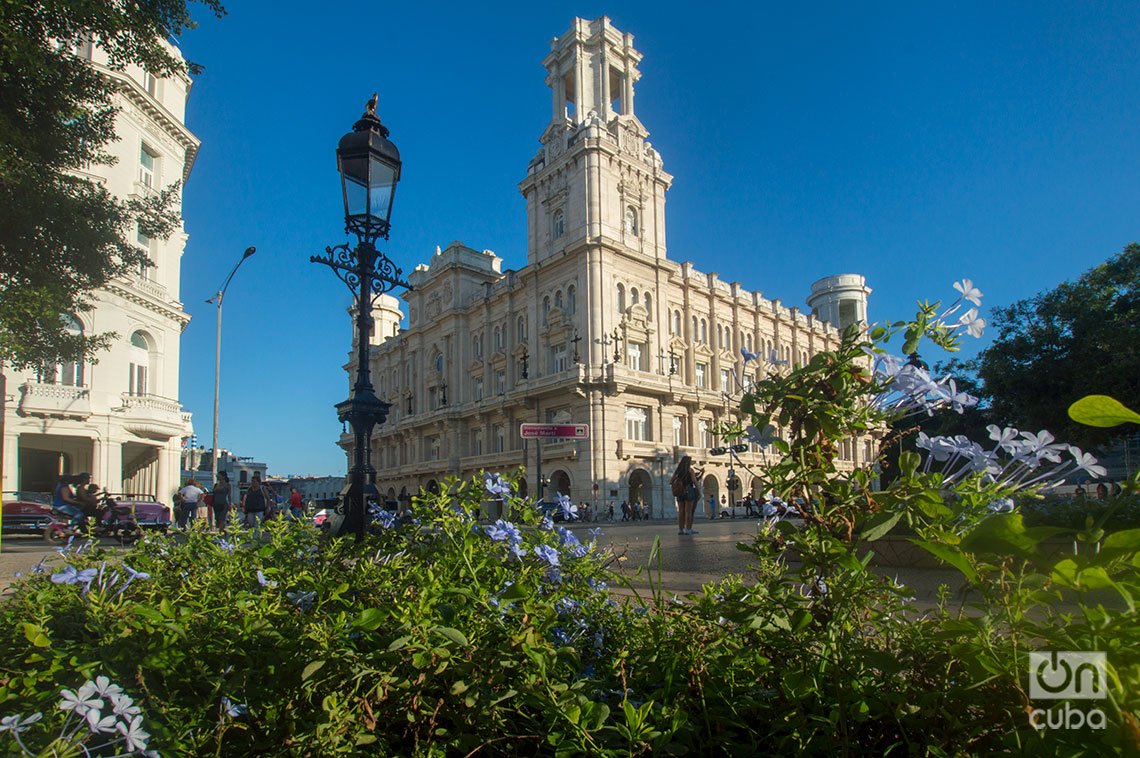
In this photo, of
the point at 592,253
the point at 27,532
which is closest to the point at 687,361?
the point at 592,253

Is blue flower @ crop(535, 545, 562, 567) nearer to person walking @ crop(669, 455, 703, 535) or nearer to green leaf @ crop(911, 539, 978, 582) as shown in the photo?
green leaf @ crop(911, 539, 978, 582)

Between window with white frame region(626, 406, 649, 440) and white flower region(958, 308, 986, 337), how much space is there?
1253 inches

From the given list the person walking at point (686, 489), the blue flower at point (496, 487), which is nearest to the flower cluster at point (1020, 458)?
the blue flower at point (496, 487)

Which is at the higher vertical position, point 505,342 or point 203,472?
point 505,342

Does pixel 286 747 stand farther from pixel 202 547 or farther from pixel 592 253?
pixel 592 253

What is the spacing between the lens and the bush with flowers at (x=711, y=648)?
43.3 inches

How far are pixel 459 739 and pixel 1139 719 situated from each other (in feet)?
3.79

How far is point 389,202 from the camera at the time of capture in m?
5.49

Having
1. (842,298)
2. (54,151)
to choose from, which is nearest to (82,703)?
(54,151)

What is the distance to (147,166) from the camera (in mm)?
26391

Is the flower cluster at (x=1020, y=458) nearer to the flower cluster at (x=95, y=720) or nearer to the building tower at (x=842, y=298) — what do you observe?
the flower cluster at (x=95, y=720)

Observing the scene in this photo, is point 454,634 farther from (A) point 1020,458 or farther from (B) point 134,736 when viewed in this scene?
(A) point 1020,458

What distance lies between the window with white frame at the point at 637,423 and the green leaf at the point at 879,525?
3213 centimetres

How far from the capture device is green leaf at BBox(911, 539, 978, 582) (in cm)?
100
